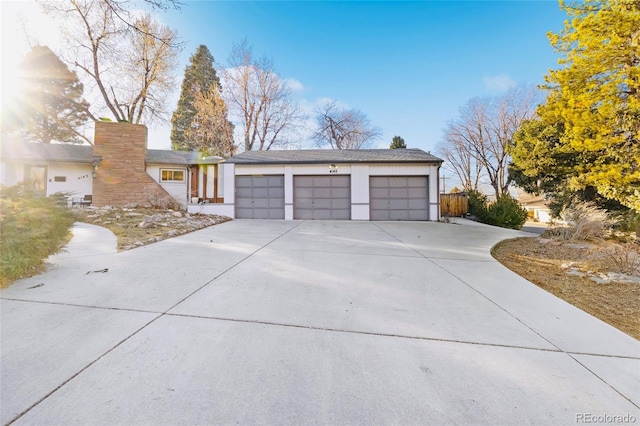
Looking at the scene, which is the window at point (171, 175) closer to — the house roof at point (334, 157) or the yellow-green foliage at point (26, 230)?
the house roof at point (334, 157)

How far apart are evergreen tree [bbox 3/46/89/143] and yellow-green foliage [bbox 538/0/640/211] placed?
27.7 metres

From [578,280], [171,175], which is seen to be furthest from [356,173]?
[171,175]

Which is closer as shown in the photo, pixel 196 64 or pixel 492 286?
pixel 492 286

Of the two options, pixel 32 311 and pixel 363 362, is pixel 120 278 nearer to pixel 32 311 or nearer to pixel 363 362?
pixel 32 311

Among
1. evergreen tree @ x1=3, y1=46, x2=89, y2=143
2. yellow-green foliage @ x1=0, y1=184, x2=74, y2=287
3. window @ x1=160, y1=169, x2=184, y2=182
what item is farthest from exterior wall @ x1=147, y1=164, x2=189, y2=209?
yellow-green foliage @ x1=0, y1=184, x2=74, y2=287

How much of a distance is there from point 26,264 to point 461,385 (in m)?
5.43

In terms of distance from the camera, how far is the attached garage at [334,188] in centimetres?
1199

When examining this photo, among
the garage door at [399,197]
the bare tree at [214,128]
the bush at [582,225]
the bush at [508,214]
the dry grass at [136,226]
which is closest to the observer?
the dry grass at [136,226]

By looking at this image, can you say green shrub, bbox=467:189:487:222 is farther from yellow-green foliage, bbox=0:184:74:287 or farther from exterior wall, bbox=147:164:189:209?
exterior wall, bbox=147:164:189:209

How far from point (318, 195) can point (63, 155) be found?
14.8 meters

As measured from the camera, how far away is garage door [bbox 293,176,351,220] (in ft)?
40.2

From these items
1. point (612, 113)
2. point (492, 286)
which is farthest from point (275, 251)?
point (612, 113)

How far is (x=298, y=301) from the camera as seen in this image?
2.99 m

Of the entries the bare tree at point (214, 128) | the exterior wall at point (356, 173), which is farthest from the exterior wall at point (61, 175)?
the exterior wall at point (356, 173)
